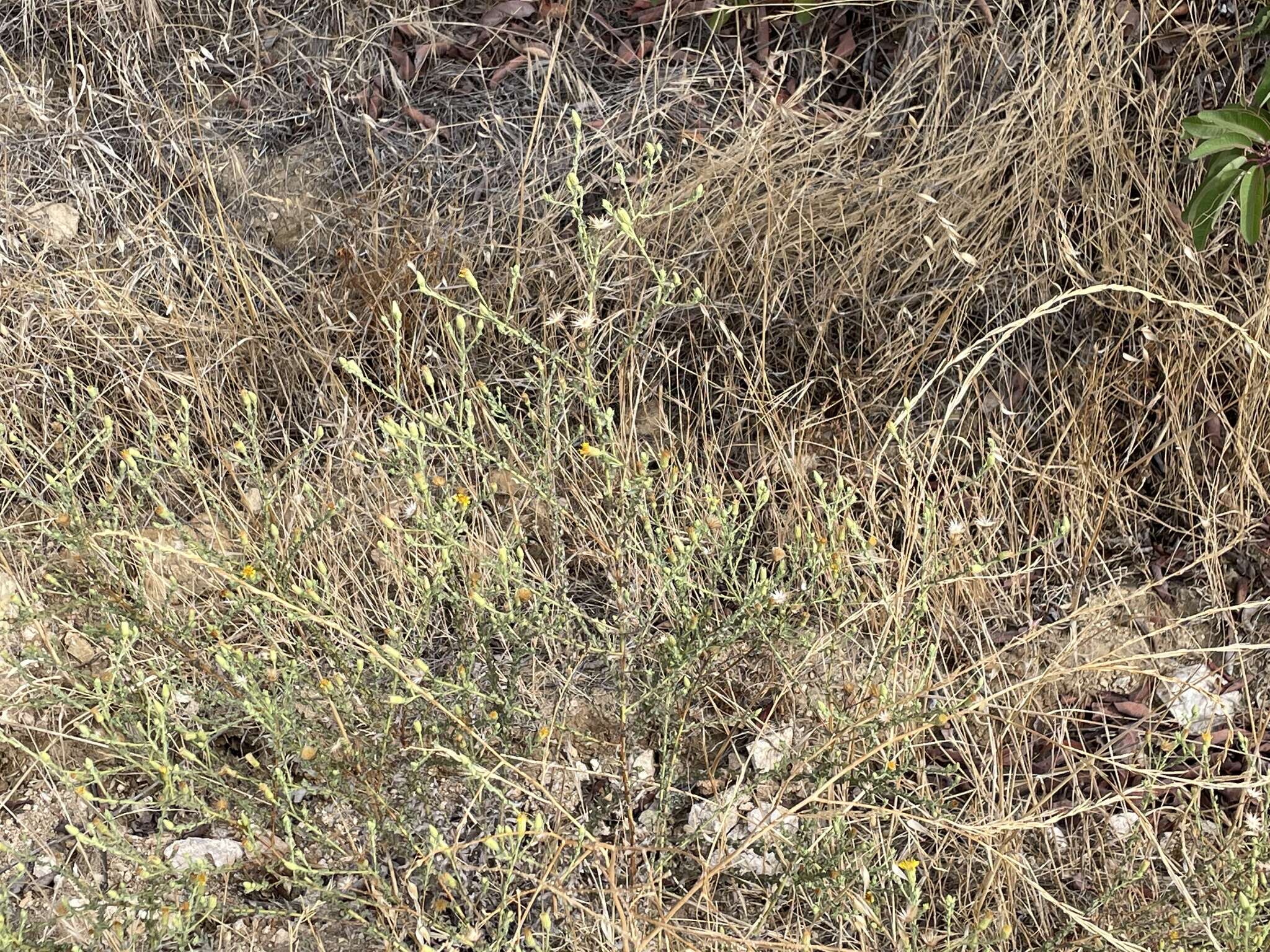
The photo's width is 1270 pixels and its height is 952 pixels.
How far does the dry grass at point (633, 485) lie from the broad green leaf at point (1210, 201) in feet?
0.46

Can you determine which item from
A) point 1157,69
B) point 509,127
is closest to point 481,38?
point 509,127

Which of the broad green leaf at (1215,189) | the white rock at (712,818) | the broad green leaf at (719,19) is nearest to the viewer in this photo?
the white rock at (712,818)

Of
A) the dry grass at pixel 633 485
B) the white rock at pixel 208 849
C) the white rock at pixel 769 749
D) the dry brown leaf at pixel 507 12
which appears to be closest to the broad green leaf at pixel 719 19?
the dry grass at pixel 633 485

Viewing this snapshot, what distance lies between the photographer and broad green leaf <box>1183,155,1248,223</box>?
2053 millimetres

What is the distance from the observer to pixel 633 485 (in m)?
1.60

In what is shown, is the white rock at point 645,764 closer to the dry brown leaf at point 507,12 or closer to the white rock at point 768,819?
the white rock at point 768,819

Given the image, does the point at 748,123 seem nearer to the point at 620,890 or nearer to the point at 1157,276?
the point at 1157,276

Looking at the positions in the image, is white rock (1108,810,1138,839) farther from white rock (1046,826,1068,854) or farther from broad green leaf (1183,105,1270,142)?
broad green leaf (1183,105,1270,142)

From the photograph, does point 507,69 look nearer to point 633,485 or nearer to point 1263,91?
point 633,485

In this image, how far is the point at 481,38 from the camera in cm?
268

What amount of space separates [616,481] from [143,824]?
115 cm

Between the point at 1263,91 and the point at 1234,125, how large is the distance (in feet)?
0.41

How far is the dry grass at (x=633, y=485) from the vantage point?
68.6 inches

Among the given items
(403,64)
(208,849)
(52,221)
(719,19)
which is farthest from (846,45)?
(208,849)
